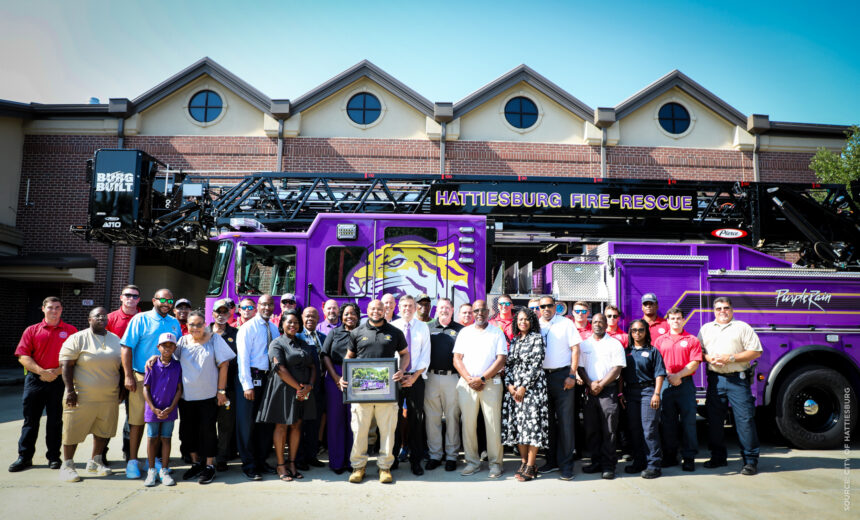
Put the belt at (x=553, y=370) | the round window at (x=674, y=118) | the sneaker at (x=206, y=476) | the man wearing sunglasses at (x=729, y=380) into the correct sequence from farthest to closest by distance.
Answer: the round window at (x=674, y=118) → the man wearing sunglasses at (x=729, y=380) → the belt at (x=553, y=370) → the sneaker at (x=206, y=476)

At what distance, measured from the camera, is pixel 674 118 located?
54.9 ft

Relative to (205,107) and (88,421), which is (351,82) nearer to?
(205,107)

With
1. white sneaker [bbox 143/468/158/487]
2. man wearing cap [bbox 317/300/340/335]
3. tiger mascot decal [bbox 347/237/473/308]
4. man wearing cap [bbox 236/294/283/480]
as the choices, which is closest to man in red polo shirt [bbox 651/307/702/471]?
tiger mascot decal [bbox 347/237/473/308]

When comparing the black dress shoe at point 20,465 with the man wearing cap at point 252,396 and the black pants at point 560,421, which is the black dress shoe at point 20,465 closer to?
the man wearing cap at point 252,396

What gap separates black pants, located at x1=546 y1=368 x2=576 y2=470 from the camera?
232 inches

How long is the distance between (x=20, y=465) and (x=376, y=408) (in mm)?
4035

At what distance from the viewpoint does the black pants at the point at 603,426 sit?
19.5 feet

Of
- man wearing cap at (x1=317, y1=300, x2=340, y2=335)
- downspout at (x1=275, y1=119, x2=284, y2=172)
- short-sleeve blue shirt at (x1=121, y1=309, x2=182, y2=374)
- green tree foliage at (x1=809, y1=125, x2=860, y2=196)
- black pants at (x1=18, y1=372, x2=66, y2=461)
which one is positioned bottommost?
black pants at (x1=18, y1=372, x2=66, y2=461)

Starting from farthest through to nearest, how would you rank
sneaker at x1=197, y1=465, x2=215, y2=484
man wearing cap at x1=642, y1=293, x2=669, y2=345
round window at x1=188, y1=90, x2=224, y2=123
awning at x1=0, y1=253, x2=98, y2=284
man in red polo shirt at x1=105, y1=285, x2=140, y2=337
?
round window at x1=188, y1=90, x2=224, y2=123, awning at x1=0, y1=253, x2=98, y2=284, man wearing cap at x1=642, y1=293, x2=669, y2=345, man in red polo shirt at x1=105, y1=285, x2=140, y2=337, sneaker at x1=197, y1=465, x2=215, y2=484

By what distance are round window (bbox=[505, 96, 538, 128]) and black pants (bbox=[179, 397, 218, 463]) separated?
13062 mm

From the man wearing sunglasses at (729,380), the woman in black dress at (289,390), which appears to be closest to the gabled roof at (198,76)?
the woman in black dress at (289,390)

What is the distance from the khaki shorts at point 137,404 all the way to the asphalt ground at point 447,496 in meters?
0.62

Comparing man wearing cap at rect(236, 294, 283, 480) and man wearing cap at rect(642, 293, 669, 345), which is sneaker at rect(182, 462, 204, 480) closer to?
man wearing cap at rect(236, 294, 283, 480)

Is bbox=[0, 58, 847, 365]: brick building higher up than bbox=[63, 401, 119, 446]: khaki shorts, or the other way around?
bbox=[0, 58, 847, 365]: brick building
